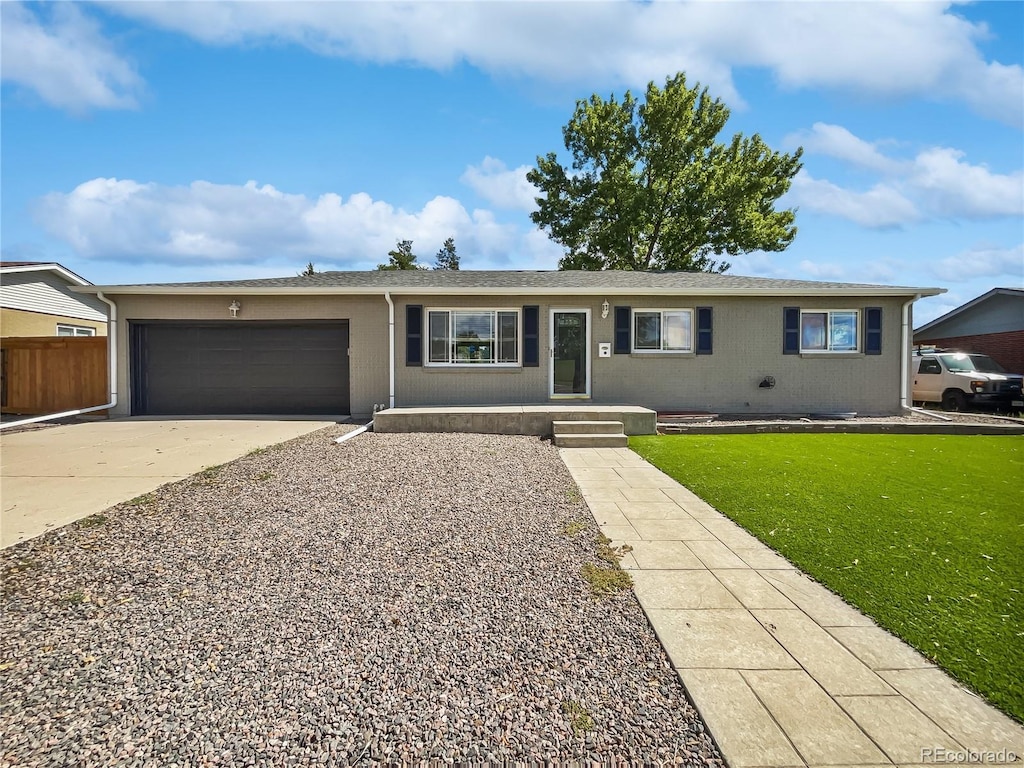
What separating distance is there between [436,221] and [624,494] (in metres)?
41.6

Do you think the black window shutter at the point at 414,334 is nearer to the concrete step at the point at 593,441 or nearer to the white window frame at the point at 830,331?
the concrete step at the point at 593,441

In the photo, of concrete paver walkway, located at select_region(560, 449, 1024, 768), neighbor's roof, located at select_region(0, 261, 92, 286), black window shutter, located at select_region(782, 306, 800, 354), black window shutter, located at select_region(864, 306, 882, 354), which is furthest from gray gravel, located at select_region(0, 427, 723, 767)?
neighbor's roof, located at select_region(0, 261, 92, 286)

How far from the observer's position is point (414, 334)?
984 cm

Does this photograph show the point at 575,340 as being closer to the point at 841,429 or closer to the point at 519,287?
the point at 519,287

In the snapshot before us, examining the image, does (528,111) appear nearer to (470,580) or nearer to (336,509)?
(336,509)

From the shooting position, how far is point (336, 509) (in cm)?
422

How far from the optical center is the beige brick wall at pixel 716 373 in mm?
9914

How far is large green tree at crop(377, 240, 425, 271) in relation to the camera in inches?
1620

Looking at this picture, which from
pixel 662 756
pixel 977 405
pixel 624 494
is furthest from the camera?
pixel 977 405

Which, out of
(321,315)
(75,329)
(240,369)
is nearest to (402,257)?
(75,329)

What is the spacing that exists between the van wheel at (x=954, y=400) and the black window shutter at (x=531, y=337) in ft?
36.6

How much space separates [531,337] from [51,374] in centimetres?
1064

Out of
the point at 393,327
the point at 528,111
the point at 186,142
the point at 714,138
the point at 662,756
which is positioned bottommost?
the point at 662,756

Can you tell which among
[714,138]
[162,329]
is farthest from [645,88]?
[162,329]
